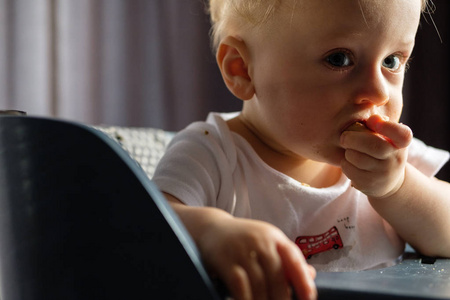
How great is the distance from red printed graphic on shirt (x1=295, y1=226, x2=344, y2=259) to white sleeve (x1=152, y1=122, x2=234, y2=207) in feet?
0.34

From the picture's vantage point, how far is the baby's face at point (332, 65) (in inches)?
23.3

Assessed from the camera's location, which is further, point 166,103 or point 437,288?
point 166,103

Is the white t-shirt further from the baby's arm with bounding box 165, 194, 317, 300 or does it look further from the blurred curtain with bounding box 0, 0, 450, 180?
the blurred curtain with bounding box 0, 0, 450, 180

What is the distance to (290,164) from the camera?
2.42ft

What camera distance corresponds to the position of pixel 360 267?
70cm

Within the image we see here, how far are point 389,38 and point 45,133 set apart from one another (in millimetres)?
372

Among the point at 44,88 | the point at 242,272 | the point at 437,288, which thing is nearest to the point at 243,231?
the point at 242,272

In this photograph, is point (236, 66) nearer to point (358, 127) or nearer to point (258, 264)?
point (358, 127)

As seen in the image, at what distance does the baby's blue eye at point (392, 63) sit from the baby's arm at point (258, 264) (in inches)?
12.9

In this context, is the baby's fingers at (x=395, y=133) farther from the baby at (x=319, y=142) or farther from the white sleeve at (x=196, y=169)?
the white sleeve at (x=196, y=169)

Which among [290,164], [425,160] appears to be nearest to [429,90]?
[425,160]

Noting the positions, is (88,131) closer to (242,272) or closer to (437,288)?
(242,272)

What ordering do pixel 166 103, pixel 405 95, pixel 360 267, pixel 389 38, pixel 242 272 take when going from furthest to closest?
pixel 166 103, pixel 405 95, pixel 360 267, pixel 389 38, pixel 242 272

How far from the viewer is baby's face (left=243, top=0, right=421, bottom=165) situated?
0.59 m
